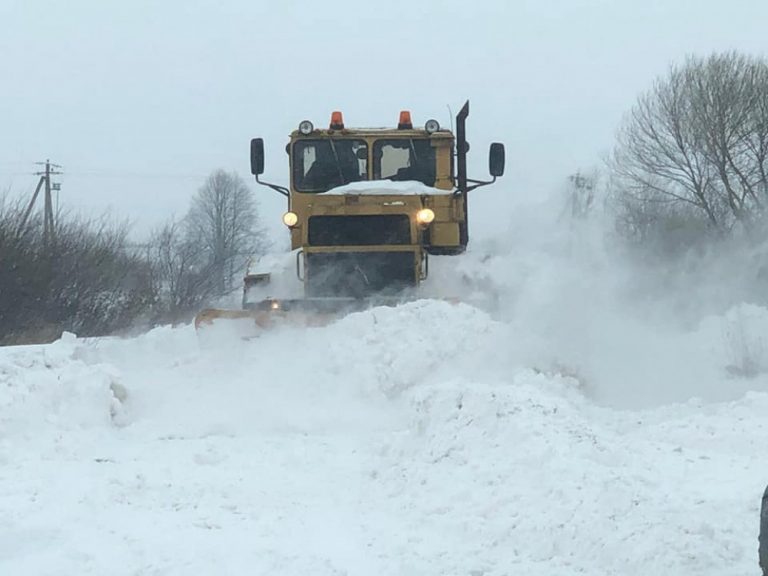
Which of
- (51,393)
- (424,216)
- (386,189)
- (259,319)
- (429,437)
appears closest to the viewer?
(429,437)

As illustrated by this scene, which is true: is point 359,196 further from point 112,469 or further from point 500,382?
point 112,469

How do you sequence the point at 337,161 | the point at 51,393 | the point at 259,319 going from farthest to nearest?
the point at 337,161 < the point at 259,319 < the point at 51,393

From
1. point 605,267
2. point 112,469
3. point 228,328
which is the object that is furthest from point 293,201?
point 112,469

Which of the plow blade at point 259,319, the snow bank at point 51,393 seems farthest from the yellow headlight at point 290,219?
the snow bank at point 51,393

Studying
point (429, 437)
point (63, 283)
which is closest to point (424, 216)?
point (429, 437)

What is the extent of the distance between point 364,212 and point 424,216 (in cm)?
66

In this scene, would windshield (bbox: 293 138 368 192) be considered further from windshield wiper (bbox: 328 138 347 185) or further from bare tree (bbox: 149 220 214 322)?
bare tree (bbox: 149 220 214 322)

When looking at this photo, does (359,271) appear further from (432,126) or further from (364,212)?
(432,126)

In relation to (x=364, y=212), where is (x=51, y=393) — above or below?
below

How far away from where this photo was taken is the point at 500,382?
8031mm

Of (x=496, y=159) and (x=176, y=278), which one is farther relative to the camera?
(x=176, y=278)

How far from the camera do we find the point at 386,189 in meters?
10.5

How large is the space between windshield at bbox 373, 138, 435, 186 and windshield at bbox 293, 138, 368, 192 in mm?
163

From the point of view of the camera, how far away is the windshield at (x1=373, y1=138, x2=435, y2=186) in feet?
36.2
